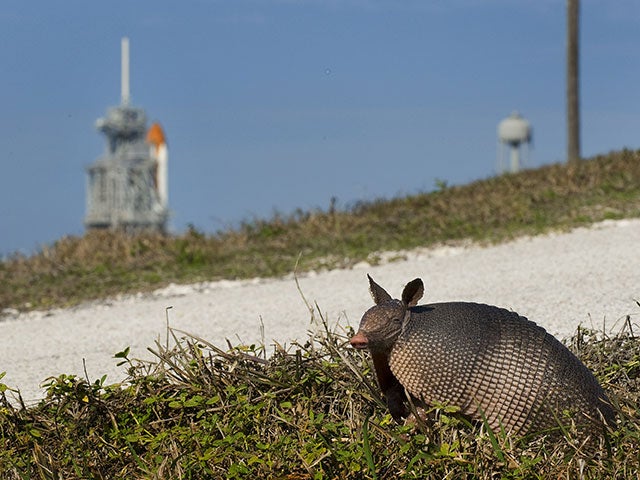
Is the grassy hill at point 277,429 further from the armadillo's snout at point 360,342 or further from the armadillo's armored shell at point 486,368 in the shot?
the armadillo's snout at point 360,342


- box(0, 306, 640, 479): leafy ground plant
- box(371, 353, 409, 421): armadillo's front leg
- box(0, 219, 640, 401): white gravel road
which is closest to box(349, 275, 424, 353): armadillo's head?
box(371, 353, 409, 421): armadillo's front leg

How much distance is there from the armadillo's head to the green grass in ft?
26.2

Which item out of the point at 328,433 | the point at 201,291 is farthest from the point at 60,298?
the point at 328,433

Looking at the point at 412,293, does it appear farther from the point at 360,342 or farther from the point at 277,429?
the point at 277,429

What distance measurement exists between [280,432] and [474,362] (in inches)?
53.2

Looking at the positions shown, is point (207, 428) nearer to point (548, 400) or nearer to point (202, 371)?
point (202, 371)

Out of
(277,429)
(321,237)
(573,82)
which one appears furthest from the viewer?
(573,82)

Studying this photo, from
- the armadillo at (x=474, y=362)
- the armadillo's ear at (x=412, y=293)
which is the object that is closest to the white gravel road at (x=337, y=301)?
the armadillo at (x=474, y=362)

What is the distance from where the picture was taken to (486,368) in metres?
4.25

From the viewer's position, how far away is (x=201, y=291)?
11.8m

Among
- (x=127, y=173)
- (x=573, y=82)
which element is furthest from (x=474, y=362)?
(x=127, y=173)

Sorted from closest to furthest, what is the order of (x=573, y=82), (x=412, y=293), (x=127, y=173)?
(x=412, y=293)
(x=573, y=82)
(x=127, y=173)

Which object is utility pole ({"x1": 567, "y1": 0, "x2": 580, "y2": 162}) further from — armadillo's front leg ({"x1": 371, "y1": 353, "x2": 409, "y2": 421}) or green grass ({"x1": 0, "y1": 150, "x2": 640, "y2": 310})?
armadillo's front leg ({"x1": 371, "y1": 353, "x2": 409, "y2": 421})

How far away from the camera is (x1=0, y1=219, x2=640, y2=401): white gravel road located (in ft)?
26.1
